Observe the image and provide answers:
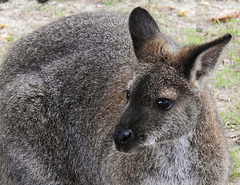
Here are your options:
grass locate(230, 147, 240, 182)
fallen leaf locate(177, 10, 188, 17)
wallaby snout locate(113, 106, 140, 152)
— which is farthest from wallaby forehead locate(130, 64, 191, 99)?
fallen leaf locate(177, 10, 188, 17)

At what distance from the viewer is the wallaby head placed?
3596 mm

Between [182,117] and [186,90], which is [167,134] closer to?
[182,117]

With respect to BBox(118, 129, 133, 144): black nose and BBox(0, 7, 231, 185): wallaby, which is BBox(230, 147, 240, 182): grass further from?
BBox(118, 129, 133, 144): black nose

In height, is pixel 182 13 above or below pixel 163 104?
below

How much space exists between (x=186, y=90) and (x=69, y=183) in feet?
6.17

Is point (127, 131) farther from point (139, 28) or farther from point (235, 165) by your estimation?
point (235, 165)

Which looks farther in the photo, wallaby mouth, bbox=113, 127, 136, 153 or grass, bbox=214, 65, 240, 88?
grass, bbox=214, 65, 240, 88

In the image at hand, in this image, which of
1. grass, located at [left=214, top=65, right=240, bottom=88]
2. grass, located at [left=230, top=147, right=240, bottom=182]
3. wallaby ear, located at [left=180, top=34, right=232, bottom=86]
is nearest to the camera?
wallaby ear, located at [left=180, top=34, right=232, bottom=86]

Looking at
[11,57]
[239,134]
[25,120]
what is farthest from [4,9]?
Result: [239,134]

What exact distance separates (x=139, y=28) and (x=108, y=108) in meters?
0.95

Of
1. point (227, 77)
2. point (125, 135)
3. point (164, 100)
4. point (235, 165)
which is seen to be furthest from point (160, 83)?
point (227, 77)

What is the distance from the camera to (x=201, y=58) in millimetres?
3537

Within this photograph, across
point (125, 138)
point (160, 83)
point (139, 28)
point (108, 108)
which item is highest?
point (139, 28)

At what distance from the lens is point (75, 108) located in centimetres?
468
